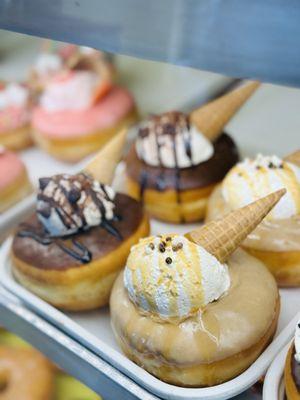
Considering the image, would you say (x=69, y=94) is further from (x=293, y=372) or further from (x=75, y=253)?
(x=293, y=372)

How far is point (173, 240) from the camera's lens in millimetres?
1133

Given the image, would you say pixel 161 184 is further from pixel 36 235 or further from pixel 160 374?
pixel 160 374

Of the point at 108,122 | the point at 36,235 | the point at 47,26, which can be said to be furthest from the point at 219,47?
the point at 108,122

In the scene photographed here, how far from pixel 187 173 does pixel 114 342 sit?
583 mm

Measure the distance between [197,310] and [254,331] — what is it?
0.41 ft

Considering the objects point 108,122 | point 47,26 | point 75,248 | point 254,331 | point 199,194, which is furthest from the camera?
point 108,122

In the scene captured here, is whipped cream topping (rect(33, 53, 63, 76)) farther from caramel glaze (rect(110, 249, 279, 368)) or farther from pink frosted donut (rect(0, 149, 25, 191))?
caramel glaze (rect(110, 249, 279, 368))

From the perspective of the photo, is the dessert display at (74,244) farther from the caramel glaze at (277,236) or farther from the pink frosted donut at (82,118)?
the pink frosted donut at (82,118)

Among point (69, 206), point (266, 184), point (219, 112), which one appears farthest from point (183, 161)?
point (69, 206)

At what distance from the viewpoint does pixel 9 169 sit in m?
1.89

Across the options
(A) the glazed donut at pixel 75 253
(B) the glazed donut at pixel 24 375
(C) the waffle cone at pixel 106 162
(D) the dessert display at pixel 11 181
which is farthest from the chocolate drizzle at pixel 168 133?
(B) the glazed donut at pixel 24 375

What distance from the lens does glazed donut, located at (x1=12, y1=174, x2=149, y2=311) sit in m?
1.37

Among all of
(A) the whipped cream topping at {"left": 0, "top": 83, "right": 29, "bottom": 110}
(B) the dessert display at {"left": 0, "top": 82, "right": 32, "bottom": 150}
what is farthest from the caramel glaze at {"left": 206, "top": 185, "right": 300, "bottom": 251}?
(A) the whipped cream topping at {"left": 0, "top": 83, "right": 29, "bottom": 110}

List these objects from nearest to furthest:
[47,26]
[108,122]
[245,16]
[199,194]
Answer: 1. [245,16]
2. [47,26]
3. [199,194]
4. [108,122]
